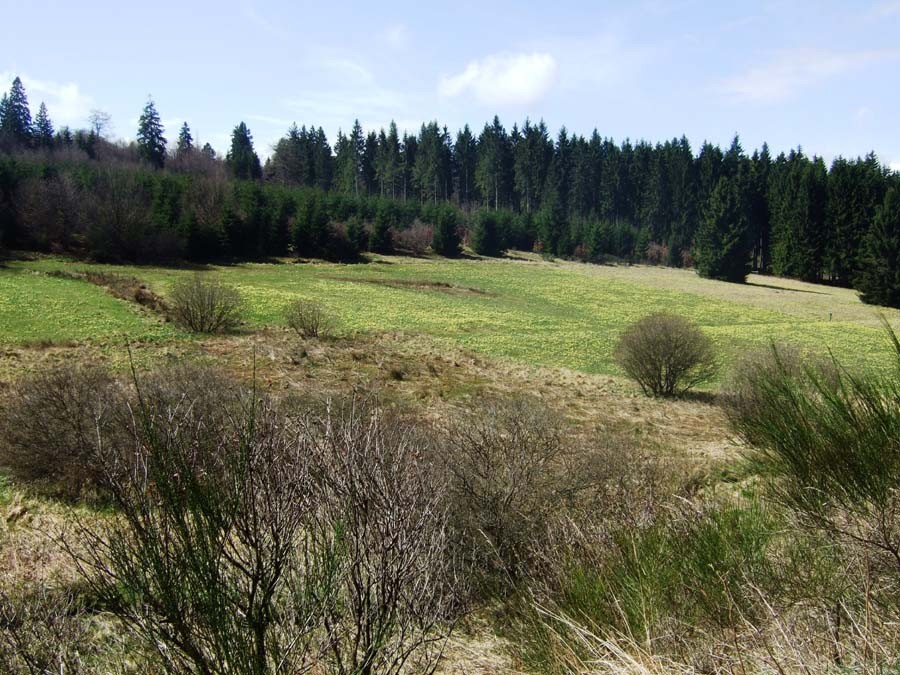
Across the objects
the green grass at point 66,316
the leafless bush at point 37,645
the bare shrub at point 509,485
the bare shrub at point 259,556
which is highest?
the bare shrub at point 259,556

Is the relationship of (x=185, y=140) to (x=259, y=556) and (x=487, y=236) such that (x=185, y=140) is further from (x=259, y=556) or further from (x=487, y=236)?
(x=259, y=556)

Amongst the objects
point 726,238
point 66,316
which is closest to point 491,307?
point 66,316

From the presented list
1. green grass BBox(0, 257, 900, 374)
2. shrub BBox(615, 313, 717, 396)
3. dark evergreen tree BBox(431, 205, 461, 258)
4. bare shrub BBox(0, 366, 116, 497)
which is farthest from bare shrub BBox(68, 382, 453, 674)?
dark evergreen tree BBox(431, 205, 461, 258)

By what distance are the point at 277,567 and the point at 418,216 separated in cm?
8728

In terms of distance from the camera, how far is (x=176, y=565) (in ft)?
9.64

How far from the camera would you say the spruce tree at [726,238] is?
7181 cm

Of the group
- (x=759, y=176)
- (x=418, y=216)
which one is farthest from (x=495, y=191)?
(x=759, y=176)

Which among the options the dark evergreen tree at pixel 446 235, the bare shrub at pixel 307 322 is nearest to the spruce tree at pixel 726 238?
the dark evergreen tree at pixel 446 235

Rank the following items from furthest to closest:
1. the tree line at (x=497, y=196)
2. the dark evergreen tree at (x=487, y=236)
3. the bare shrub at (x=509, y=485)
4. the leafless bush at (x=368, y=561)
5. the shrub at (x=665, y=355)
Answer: the dark evergreen tree at (x=487, y=236), the tree line at (x=497, y=196), the shrub at (x=665, y=355), the bare shrub at (x=509, y=485), the leafless bush at (x=368, y=561)

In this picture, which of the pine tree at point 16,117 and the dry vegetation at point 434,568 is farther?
the pine tree at point 16,117

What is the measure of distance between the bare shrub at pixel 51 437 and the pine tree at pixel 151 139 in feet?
317

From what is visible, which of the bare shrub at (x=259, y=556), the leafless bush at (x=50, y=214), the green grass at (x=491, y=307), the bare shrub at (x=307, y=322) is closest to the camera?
the bare shrub at (x=259, y=556)

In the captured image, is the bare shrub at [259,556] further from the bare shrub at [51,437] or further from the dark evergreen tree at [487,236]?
the dark evergreen tree at [487,236]

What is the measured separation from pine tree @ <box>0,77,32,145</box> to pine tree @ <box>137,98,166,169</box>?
16.7 meters
